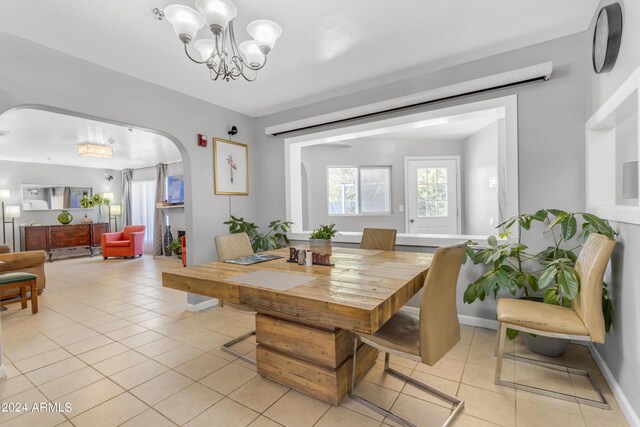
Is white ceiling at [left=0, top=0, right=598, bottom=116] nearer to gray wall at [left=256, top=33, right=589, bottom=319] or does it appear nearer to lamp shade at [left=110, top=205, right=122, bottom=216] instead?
gray wall at [left=256, top=33, right=589, bottom=319]

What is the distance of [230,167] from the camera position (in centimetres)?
382

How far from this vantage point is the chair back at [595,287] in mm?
1624

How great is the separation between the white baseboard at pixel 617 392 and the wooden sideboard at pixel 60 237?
32.0ft

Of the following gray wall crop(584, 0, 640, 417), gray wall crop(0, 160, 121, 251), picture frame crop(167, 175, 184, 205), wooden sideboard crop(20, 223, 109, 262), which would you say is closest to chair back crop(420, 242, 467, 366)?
gray wall crop(584, 0, 640, 417)

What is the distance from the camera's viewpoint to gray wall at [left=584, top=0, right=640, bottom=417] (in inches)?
59.0

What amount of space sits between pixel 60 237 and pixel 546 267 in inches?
376

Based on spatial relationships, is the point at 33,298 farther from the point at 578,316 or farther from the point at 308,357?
the point at 578,316

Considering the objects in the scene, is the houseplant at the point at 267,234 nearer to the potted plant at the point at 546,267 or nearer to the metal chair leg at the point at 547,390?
the potted plant at the point at 546,267

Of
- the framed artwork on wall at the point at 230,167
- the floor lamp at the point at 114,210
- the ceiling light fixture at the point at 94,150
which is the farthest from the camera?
the floor lamp at the point at 114,210

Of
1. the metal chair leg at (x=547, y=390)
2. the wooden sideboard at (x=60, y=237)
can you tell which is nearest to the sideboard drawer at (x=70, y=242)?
the wooden sideboard at (x=60, y=237)

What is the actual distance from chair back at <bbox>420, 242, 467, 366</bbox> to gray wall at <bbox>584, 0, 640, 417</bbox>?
2.88 feet

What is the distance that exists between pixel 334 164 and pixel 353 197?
71cm

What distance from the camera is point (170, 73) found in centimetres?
279

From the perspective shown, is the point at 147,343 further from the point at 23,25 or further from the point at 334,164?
the point at 334,164
